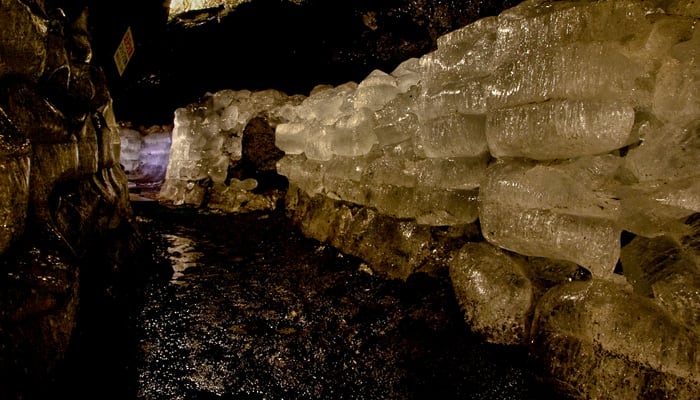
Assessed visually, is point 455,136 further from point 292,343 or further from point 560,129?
point 292,343

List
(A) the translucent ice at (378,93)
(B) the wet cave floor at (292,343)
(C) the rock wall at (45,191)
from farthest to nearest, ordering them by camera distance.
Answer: (A) the translucent ice at (378,93) < (B) the wet cave floor at (292,343) < (C) the rock wall at (45,191)

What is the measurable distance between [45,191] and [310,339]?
1.74m

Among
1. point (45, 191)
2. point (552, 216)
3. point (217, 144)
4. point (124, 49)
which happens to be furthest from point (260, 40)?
point (552, 216)

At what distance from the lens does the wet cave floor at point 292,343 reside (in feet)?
6.84

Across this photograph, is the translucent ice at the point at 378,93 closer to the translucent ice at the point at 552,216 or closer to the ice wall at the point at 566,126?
the ice wall at the point at 566,126

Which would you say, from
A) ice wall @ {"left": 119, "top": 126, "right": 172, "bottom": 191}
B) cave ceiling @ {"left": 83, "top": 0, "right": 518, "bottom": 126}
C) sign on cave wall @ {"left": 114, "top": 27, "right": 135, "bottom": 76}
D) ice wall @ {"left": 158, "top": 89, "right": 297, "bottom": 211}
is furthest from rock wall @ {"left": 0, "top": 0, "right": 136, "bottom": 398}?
ice wall @ {"left": 119, "top": 126, "right": 172, "bottom": 191}

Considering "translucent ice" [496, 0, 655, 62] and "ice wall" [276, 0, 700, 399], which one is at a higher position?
"translucent ice" [496, 0, 655, 62]

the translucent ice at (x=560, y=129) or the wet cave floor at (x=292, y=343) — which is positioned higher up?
the translucent ice at (x=560, y=129)

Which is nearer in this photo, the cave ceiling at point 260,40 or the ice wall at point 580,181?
the ice wall at point 580,181

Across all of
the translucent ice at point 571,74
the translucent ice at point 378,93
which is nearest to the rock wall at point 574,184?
the translucent ice at point 571,74

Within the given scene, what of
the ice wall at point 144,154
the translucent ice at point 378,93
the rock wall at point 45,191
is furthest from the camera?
the ice wall at point 144,154

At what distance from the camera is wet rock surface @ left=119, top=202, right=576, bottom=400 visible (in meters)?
2.10

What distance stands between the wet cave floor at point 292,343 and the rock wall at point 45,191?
39 cm

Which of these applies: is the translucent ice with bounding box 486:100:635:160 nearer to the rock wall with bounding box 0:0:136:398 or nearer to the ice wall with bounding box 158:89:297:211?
the rock wall with bounding box 0:0:136:398
